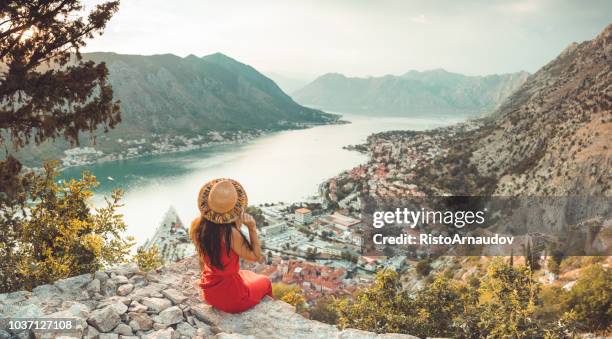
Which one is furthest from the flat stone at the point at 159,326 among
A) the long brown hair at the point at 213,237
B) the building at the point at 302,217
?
the building at the point at 302,217

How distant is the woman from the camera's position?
3.58 metres

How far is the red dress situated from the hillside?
8221cm

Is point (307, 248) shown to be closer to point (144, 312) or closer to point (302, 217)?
point (302, 217)

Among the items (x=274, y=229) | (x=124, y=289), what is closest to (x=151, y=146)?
(x=274, y=229)

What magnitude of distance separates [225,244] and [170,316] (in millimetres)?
904

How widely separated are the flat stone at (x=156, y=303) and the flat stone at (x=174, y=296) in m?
0.08

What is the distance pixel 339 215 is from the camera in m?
51.3

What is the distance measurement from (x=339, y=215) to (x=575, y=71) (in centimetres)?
4235

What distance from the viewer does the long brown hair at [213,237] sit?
3750 mm

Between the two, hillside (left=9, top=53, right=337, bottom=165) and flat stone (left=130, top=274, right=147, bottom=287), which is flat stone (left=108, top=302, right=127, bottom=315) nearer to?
flat stone (left=130, top=274, right=147, bottom=287)

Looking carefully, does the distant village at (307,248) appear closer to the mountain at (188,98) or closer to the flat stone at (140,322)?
the flat stone at (140,322)

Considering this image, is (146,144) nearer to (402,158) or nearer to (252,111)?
(402,158)

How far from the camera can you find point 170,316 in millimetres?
3775

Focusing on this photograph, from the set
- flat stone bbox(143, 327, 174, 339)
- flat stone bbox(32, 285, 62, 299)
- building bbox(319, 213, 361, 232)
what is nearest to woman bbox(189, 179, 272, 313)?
flat stone bbox(143, 327, 174, 339)
